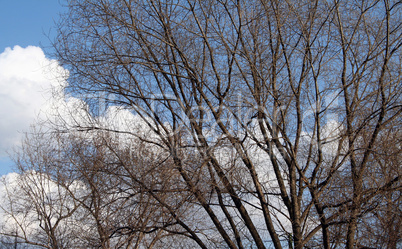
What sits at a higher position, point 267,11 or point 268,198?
point 267,11

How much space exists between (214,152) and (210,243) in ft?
9.11

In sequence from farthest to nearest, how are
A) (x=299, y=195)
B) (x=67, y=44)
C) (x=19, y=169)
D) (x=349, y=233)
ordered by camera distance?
(x=19, y=169) → (x=67, y=44) → (x=299, y=195) → (x=349, y=233)

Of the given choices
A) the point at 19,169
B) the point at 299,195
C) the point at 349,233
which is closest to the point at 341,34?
the point at 299,195

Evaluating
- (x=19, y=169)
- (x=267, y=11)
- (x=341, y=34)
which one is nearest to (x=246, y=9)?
(x=267, y=11)

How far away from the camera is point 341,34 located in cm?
687

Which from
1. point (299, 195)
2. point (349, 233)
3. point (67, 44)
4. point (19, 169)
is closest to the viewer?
point (349, 233)

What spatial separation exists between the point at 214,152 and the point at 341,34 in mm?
2992

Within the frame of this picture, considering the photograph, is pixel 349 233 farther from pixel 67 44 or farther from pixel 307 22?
pixel 67 44

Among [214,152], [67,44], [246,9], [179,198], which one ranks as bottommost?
[179,198]

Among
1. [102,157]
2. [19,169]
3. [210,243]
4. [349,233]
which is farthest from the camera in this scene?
[19,169]

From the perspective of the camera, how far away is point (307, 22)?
22.3 ft

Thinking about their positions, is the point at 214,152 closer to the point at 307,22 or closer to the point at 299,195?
the point at 299,195

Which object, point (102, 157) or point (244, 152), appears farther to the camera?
point (102, 157)

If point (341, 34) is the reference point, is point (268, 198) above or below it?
below
